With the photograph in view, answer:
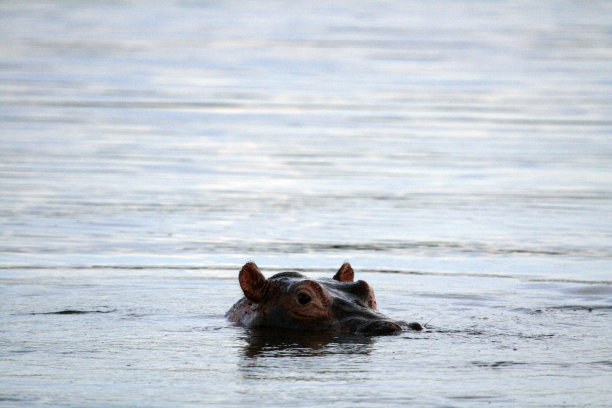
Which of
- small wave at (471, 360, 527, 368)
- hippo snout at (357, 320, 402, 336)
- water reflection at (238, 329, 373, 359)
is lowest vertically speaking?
water reflection at (238, 329, 373, 359)

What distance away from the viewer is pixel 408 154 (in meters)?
22.6

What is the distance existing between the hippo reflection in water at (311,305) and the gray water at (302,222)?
21cm

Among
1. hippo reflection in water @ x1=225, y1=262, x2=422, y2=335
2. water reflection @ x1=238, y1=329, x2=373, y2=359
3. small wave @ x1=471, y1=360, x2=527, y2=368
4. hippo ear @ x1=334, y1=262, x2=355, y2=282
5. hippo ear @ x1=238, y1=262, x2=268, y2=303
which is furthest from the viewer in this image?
hippo ear @ x1=334, y1=262, x2=355, y2=282

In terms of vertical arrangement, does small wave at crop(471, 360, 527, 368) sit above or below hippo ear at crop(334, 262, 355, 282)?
below

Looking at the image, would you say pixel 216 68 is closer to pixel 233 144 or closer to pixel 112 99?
pixel 112 99

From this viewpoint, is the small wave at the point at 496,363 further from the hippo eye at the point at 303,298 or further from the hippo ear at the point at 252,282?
the hippo ear at the point at 252,282

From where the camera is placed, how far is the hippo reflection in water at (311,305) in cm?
1063

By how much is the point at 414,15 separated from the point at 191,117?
36.6 meters

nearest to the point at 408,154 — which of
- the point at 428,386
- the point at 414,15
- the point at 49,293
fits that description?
the point at 49,293

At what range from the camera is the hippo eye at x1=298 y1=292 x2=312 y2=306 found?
10.8 meters

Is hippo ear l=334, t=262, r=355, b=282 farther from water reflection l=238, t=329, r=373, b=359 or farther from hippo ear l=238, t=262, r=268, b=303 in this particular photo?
water reflection l=238, t=329, r=373, b=359

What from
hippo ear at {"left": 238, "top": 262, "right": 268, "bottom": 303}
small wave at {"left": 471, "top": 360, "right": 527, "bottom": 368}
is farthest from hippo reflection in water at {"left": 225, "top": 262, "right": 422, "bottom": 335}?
small wave at {"left": 471, "top": 360, "right": 527, "bottom": 368}

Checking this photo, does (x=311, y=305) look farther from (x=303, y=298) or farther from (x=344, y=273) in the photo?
(x=344, y=273)

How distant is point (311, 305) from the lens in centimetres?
1081
